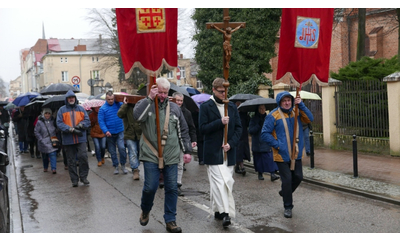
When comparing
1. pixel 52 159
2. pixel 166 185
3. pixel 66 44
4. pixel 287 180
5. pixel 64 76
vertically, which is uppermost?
pixel 66 44

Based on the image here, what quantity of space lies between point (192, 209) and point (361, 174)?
4658 mm

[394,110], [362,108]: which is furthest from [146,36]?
[362,108]

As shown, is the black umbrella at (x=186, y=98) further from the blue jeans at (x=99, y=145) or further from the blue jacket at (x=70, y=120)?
the blue jeans at (x=99, y=145)

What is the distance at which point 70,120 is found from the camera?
10.2 meters

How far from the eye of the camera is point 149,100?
633 centimetres

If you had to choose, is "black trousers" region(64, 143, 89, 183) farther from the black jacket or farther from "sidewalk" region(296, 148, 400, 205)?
"sidewalk" region(296, 148, 400, 205)

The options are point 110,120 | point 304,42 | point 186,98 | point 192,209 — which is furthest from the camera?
point 110,120

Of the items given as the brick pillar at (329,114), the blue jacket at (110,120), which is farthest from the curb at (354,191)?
the brick pillar at (329,114)

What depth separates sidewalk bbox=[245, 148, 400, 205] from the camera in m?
8.64

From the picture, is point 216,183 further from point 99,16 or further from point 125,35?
point 99,16

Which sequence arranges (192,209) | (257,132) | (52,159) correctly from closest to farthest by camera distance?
(192,209), (257,132), (52,159)

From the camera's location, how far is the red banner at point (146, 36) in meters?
6.45

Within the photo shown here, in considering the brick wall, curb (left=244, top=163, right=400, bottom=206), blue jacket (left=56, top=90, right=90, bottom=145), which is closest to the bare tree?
the brick wall

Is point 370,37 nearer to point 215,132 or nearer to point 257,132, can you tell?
point 257,132
